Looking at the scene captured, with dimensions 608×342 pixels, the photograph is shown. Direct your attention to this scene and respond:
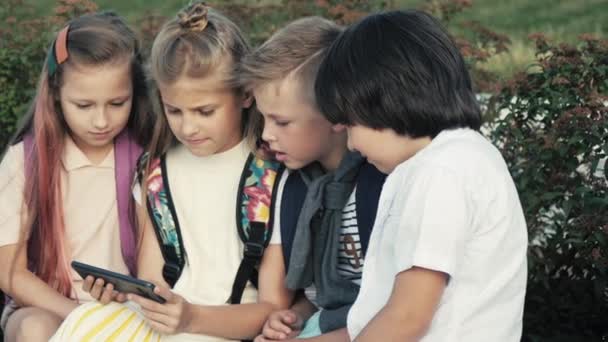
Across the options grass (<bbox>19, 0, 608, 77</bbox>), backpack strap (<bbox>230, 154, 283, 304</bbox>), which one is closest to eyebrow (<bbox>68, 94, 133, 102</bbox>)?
backpack strap (<bbox>230, 154, 283, 304</bbox>)

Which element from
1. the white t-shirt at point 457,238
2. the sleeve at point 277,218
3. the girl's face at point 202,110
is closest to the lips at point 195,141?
the girl's face at point 202,110

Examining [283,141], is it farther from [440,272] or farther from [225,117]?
[440,272]

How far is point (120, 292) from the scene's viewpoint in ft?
10.1

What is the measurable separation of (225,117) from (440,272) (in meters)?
1.14

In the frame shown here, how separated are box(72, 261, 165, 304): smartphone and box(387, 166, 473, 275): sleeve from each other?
868 mm

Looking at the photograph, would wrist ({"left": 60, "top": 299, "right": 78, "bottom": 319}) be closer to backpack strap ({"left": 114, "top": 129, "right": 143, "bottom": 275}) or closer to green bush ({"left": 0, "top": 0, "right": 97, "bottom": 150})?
backpack strap ({"left": 114, "top": 129, "right": 143, "bottom": 275})

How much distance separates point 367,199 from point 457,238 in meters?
0.71

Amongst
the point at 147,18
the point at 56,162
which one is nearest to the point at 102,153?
the point at 56,162

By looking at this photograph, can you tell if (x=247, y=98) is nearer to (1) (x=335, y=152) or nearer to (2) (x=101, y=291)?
(1) (x=335, y=152)

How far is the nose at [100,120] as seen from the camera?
11.0 feet

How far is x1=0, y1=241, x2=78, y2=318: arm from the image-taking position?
11.1 feet

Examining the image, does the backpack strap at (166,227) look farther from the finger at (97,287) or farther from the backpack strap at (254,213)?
the finger at (97,287)

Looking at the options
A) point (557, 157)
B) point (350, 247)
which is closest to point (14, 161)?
point (350, 247)

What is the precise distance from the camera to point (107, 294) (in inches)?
121
